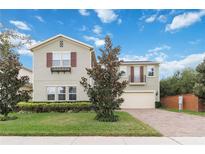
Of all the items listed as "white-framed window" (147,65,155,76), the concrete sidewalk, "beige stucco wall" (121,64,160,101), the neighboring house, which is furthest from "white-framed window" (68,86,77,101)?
the concrete sidewalk

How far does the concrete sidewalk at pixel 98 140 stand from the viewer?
601 cm

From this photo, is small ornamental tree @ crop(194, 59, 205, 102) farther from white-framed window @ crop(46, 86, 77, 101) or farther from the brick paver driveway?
white-framed window @ crop(46, 86, 77, 101)

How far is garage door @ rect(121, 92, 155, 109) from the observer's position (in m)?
22.1

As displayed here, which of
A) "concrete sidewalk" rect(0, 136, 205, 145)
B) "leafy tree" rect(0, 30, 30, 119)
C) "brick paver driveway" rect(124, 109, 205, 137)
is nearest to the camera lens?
"concrete sidewalk" rect(0, 136, 205, 145)

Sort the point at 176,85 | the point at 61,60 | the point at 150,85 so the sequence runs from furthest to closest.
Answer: the point at 176,85, the point at 150,85, the point at 61,60

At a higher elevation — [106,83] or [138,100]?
[106,83]

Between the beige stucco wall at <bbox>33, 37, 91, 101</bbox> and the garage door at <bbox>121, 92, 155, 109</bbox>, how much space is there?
6580mm

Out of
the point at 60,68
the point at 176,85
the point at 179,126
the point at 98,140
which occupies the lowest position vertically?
the point at 179,126

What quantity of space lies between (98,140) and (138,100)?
53.5 feet

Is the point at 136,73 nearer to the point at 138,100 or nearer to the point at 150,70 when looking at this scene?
the point at 150,70

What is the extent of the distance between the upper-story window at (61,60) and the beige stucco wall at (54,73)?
0.38 metres

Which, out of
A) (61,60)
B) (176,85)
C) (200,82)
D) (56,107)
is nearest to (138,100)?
(176,85)

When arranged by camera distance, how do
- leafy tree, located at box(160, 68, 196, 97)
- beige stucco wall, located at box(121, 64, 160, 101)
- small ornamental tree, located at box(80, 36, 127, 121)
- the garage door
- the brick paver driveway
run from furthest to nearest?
leafy tree, located at box(160, 68, 196, 97) → beige stucco wall, located at box(121, 64, 160, 101) → the garage door → small ornamental tree, located at box(80, 36, 127, 121) → the brick paver driveway

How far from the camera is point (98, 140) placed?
6332 mm
